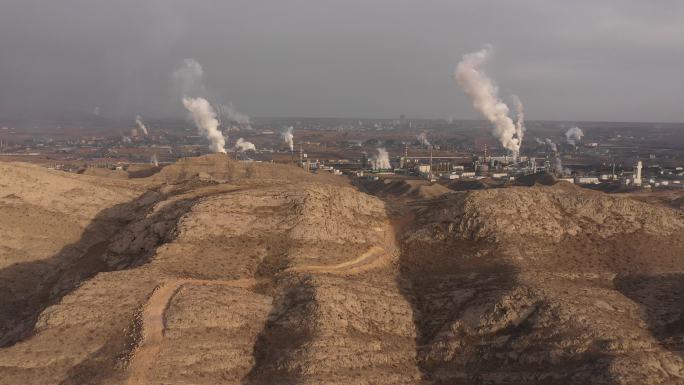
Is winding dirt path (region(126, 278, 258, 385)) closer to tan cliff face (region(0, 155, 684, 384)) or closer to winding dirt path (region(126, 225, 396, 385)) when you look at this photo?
winding dirt path (region(126, 225, 396, 385))

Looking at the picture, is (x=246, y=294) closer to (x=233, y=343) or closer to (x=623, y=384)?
(x=233, y=343)

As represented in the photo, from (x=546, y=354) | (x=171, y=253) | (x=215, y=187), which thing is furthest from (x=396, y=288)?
(x=215, y=187)

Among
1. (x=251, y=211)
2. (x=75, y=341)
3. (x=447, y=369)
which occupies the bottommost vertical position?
(x=447, y=369)

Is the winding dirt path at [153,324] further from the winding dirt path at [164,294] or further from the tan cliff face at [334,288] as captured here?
the tan cliff face at [334,288]

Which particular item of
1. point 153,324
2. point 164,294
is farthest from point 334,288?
point 153,324

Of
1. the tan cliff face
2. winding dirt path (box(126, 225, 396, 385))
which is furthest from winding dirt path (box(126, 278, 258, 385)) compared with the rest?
the tan cliff face
